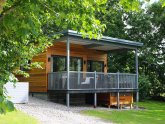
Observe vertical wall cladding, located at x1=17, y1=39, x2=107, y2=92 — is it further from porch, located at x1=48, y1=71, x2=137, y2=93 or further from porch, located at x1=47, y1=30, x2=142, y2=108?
porch, located at x1=48, y1=71, x2=137, y2=93

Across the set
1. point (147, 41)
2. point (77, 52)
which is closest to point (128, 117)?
point (77, 52)

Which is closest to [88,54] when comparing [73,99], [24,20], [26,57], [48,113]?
[73,99]

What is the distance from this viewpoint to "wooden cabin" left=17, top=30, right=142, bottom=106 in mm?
15734

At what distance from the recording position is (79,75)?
15.9m

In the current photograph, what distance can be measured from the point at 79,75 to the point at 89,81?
844mm

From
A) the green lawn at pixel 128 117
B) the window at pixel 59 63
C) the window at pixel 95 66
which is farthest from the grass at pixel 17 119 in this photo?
the window at pixel 95 66

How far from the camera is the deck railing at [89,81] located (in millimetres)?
15758

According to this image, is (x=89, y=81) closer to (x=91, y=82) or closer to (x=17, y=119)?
(x=91, y=82)

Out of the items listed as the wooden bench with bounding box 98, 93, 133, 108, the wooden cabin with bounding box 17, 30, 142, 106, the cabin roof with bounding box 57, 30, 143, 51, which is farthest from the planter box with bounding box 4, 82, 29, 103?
the wooden bench with bounding box 98, 93, 133, 108

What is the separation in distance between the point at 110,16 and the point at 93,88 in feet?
43.1

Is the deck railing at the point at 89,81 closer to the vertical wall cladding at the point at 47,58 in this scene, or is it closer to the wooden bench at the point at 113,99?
the wooden bench at the point at 113,99

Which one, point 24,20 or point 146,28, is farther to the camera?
point 146,28

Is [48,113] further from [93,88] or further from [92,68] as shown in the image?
[92,68]

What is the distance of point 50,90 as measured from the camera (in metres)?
16.7
